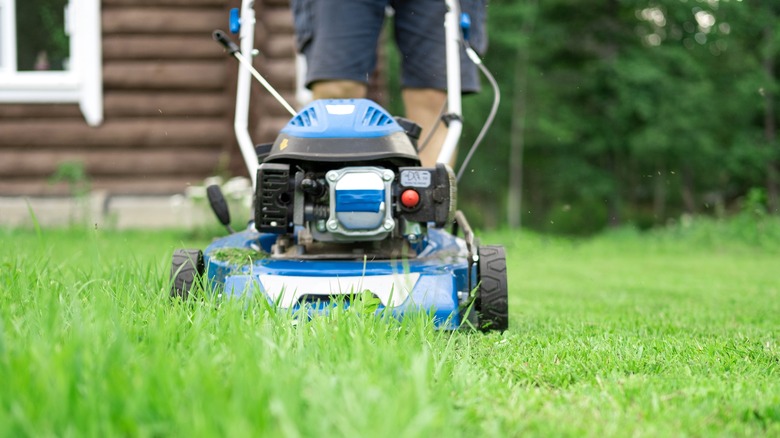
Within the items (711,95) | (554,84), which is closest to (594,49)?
(554,84)

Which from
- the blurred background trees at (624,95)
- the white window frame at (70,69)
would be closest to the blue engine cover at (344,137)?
the white window frame at (70,69)

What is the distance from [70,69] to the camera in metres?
6.16

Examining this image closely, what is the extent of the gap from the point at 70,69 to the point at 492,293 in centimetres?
489

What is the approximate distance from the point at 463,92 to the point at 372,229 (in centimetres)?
87

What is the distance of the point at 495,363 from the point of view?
1.63 m

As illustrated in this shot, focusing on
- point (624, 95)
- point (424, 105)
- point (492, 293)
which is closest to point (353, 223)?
point (492, 293)

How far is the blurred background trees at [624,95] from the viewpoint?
15.2 m

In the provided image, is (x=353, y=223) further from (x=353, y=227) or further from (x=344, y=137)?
(x=344, y=137)

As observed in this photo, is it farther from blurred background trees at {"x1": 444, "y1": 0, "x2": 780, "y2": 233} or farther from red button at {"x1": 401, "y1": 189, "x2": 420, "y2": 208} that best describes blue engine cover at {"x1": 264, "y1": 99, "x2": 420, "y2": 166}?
blurred background trees at {"x1": 444, "y1": 0, "x2": 780, "y2": 233}

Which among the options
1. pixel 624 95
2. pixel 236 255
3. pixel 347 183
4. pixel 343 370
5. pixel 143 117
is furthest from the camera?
pixel 624 95

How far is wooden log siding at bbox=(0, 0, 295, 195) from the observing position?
20.3 ft

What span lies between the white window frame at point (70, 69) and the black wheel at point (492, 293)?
15.4 ft

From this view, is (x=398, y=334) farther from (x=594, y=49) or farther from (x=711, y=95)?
(x=594, y=49)

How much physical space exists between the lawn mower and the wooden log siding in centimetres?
405
